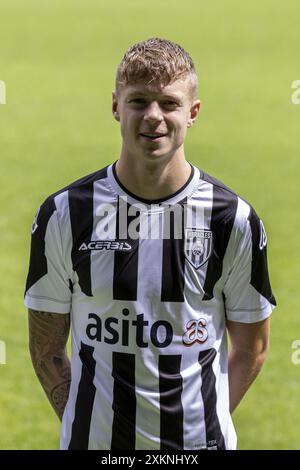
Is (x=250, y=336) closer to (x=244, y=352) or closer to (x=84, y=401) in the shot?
(x=244, y=352)

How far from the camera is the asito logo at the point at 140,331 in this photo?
10.3ft

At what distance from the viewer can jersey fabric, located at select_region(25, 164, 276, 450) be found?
3148 mm

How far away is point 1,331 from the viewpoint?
26.1ft

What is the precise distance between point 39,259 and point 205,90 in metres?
17.2

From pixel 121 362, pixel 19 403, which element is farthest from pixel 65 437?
pixel 19 403

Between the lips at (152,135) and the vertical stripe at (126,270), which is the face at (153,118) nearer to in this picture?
the lips at (152,135)

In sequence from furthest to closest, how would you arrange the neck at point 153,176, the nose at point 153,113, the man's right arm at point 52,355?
the man's right arm at point 52,355 < the neck at point 153,176 < the nose at point 153,113

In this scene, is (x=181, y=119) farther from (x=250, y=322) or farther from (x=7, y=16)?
(x=7, y=16)

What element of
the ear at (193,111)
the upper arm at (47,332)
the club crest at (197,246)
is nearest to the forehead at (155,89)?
the ear at (193,111)

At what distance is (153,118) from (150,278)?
545 mm

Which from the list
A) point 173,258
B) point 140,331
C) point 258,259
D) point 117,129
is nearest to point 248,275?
point 258,259

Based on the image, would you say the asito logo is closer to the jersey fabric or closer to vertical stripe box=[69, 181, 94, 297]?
the jersey fabric

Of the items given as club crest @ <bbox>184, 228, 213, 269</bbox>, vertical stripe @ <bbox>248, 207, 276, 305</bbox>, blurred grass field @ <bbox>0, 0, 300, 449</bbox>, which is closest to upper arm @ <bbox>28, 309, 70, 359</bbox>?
club crest @ <bbox>184, 228, 213, 269</bbox>

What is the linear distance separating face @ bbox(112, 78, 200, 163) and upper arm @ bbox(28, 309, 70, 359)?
689 millimetres
